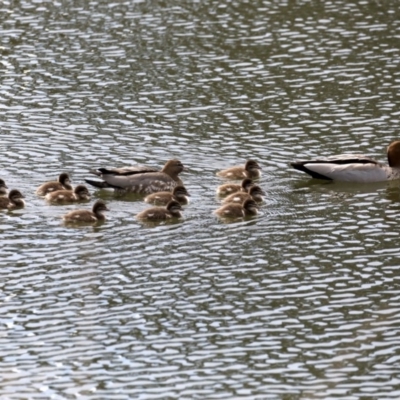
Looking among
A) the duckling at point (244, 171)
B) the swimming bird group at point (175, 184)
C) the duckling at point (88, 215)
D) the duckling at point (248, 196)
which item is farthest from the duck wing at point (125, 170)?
the duckling at point (248, 196)

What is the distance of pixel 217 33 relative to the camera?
24938 millimetres

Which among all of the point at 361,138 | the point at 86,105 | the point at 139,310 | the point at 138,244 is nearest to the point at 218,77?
the point at 86,105

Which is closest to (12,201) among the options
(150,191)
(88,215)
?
(88,215)

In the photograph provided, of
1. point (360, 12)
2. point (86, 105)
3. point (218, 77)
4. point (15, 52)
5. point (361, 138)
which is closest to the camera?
point (361, 138)

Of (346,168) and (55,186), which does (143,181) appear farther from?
(346,168)

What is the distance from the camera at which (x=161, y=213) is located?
639 inches

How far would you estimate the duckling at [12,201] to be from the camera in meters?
16.6

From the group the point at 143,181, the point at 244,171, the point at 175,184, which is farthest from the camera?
the point at 244,171

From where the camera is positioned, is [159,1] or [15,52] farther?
[159,1]

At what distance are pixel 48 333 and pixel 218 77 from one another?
10.6 meters

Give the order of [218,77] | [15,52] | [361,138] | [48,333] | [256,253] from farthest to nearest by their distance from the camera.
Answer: [15,52] < [218,77] < [361,138] < [256,253] < [48,333]

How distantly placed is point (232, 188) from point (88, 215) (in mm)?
2026

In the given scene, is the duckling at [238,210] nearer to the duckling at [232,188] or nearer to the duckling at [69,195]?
the duckling at [232,188]

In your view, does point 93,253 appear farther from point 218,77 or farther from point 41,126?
point 218,77
